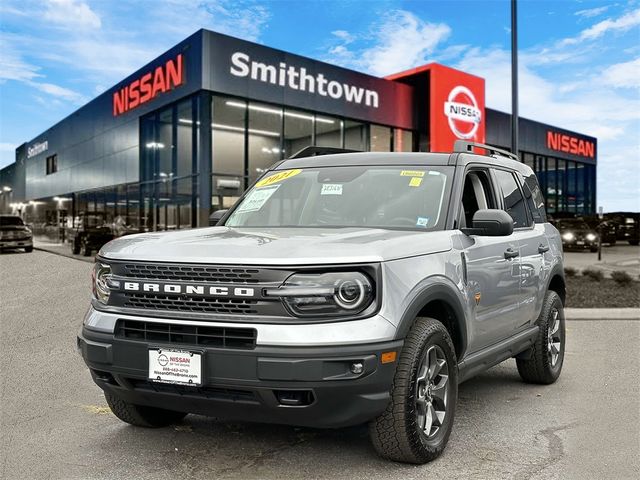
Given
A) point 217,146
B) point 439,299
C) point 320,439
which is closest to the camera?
point 439,299

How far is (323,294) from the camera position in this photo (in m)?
3.29

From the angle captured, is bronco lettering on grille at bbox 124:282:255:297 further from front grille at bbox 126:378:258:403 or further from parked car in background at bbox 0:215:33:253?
parked car in background at bbox 0:215:33:253

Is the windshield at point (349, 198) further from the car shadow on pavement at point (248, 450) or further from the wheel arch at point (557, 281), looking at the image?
the wheel arch at point (557, 281)

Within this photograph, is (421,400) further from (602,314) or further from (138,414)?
(602,314)

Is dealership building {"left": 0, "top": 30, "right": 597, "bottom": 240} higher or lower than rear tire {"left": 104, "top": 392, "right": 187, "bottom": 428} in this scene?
higher

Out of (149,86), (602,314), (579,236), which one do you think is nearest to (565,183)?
(579,236)

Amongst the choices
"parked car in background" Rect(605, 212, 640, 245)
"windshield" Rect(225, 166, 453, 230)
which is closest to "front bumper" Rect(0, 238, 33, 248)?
"windshield" Rect(225, 166, 453, 230)

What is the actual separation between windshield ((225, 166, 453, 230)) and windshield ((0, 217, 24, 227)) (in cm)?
2630

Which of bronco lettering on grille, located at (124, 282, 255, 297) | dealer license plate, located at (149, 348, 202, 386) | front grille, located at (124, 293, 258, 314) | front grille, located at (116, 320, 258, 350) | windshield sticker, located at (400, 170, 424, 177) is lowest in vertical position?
dealer license plate, located at (149, 348, 202, 386)

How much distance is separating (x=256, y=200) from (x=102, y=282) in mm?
1667

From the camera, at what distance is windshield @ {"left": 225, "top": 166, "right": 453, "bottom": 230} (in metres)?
4.50

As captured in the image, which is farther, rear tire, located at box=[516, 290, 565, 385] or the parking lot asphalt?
rear tire, located at box=[516, 290, 565, 385]

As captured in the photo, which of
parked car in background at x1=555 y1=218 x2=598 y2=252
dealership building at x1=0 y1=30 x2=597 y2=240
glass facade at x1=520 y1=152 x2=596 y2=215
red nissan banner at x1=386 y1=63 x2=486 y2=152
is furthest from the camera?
glass facade at x1=520 y1=152 x2=596 y2=215

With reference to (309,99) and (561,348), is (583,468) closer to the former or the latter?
(561,348)
